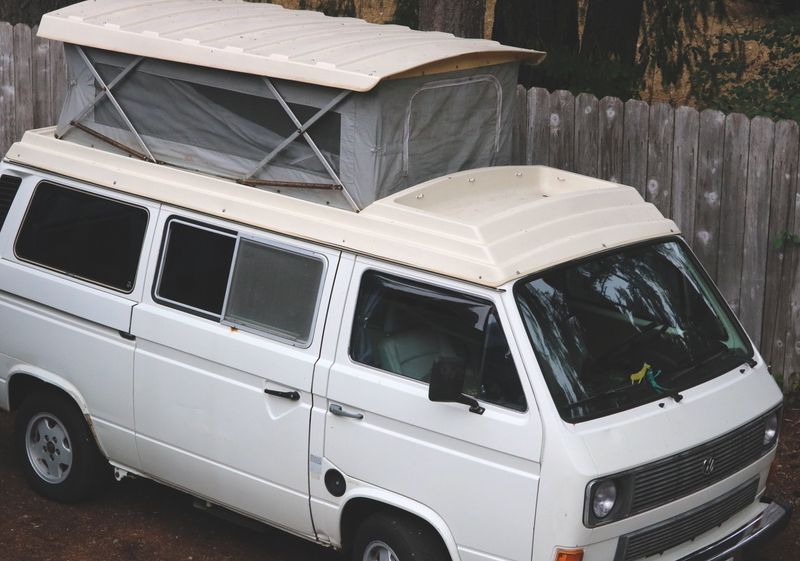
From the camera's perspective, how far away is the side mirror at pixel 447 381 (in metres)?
5.21

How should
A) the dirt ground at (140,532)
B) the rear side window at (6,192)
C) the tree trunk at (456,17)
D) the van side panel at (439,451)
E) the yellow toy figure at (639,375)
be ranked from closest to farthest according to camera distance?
the van side panel at (439,451) → the yellow toy figure at (639,375) → the dirt ground at (140,532) → the rear side window at (6,192) → the tree trunk at (456,17)

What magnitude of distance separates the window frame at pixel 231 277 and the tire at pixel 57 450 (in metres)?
1.13

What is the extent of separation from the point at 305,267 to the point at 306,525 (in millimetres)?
1363

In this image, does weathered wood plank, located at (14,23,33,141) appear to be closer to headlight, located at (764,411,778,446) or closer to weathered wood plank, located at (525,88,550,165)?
weathered wood plank, located at (525,88,550,165)

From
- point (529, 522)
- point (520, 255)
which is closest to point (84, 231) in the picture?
point (520, 255)

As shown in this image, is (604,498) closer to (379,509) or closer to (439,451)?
(439,451)

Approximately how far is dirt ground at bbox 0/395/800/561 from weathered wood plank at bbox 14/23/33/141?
449 centimetres

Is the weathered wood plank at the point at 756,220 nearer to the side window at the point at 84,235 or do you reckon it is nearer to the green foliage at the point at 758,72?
the green foliage at the point at 758,72

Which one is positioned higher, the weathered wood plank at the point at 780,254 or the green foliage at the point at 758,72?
the green foliage at the point at 758,72

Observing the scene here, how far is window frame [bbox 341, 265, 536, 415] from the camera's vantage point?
5316 millimetres

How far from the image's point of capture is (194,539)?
7.16 metres

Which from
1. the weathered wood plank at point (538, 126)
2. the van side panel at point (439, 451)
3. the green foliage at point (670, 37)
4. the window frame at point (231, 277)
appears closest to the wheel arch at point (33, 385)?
the window frame at point (231, 277)

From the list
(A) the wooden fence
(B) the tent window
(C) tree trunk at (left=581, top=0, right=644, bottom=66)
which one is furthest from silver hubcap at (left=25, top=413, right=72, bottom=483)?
(C) tree trunk at (left=581, top=0, right=644, bottom=66)

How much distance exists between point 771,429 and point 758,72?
6831 mm
